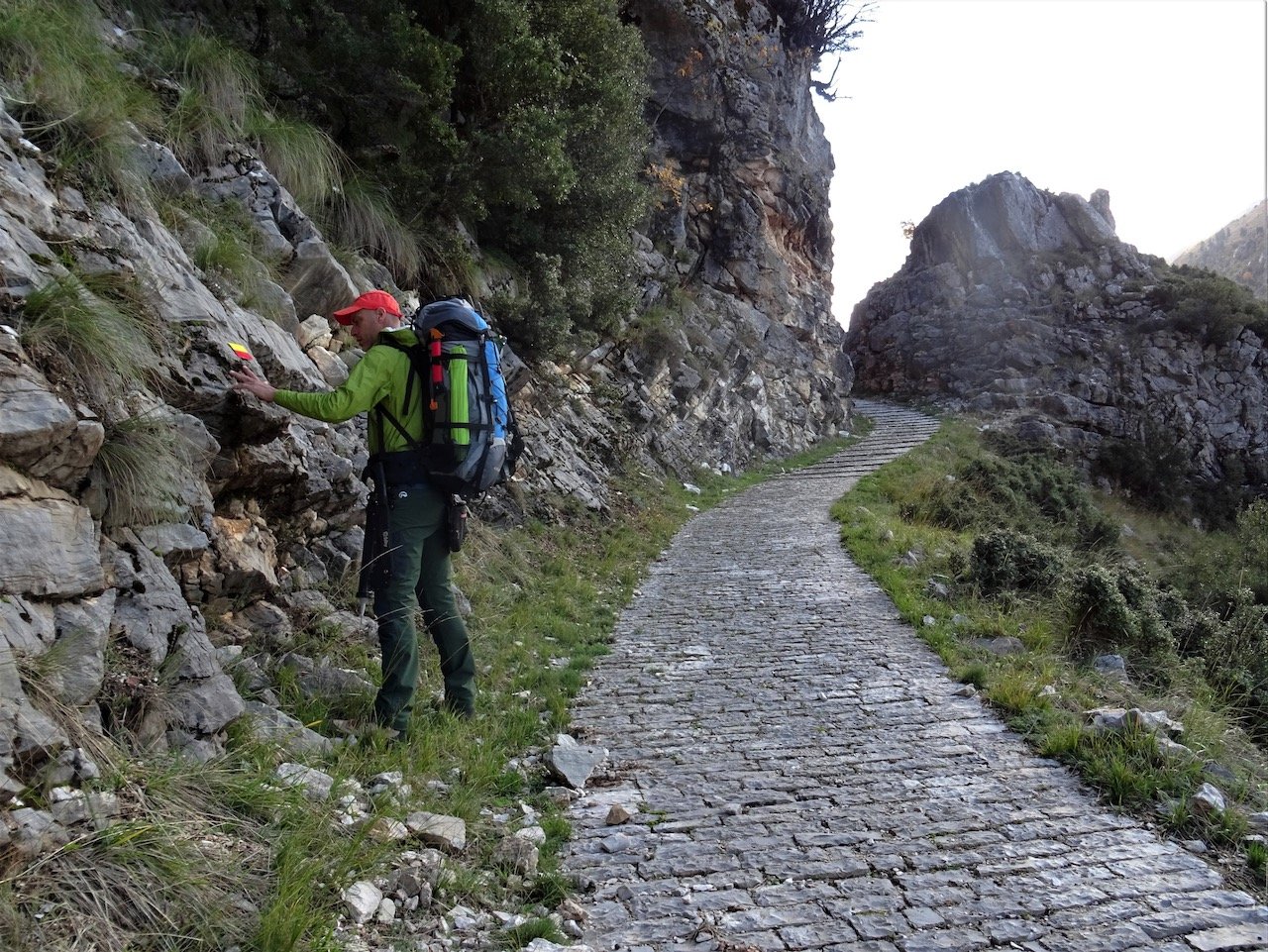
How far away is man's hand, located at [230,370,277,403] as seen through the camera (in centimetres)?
412

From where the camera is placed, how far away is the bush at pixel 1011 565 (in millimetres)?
8352

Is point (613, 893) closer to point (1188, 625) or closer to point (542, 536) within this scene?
point (542, 536)

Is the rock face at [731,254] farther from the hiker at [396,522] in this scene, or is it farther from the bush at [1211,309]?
the bush at [1211,309]

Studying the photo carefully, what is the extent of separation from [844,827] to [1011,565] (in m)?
5.62

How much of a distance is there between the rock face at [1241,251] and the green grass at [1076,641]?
2436 inches

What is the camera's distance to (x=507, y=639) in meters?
6.33

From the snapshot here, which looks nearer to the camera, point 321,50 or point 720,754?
point 720,754

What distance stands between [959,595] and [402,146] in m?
7.70

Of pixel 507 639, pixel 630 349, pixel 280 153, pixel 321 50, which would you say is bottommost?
pixel 507 639

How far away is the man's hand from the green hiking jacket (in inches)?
3.1

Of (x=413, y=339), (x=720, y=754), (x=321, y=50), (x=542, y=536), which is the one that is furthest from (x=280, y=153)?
(x=720, y=754)

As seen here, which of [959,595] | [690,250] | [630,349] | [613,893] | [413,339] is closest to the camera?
[613,893]

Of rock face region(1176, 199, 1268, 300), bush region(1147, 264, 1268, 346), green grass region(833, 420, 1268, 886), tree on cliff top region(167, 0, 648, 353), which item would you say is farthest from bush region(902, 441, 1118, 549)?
rock face region(1176, 199, 1268, 300)

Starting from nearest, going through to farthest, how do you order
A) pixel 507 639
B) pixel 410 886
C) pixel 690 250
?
pixel 410 886 → pixel 507 639 → pixel 690 250
